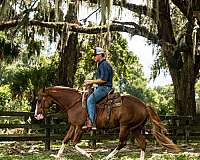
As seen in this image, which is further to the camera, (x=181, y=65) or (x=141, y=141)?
(x=181, y=65)

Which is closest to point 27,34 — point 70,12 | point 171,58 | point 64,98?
point 70,12

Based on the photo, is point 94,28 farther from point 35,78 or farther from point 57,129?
point 35,78

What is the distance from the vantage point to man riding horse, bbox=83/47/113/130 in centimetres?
893

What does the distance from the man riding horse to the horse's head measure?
3.29ft

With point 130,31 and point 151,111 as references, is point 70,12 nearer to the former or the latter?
point 130,31

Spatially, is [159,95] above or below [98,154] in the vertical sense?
above

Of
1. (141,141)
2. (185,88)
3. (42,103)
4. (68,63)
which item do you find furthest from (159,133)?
(68,63)

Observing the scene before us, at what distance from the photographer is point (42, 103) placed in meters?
9.52

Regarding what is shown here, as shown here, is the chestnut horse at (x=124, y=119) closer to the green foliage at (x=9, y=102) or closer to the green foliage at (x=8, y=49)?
the green foliage at (x=8, y=49)

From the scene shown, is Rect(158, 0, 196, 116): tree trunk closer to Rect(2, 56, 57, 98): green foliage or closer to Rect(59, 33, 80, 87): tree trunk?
Rect(59, 33, 80, 87): tree trunk

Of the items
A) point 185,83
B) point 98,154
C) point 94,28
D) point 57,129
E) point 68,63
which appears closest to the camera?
point 98,154

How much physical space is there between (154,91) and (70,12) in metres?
75.8

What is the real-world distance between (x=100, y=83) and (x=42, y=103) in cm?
147

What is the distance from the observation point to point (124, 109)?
9.15m
